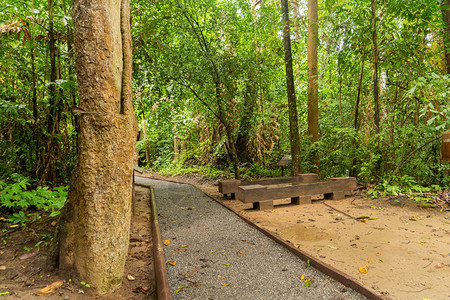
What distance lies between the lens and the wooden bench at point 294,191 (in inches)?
205

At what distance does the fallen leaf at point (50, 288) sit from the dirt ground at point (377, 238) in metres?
2.66

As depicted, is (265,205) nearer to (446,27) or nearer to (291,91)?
(291,91)

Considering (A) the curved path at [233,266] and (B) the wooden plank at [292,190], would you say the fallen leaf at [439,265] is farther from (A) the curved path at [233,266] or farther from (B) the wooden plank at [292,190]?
(B) the wooden plank at [292,190]

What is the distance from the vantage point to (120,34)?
274 cm

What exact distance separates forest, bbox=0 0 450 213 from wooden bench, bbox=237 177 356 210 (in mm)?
798

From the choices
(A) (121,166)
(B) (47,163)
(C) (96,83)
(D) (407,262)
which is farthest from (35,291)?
(D) (407,262)

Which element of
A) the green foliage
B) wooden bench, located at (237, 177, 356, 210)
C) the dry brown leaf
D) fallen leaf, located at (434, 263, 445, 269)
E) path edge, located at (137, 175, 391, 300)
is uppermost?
the green foliage

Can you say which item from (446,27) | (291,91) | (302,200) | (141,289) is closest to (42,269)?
(141,289)

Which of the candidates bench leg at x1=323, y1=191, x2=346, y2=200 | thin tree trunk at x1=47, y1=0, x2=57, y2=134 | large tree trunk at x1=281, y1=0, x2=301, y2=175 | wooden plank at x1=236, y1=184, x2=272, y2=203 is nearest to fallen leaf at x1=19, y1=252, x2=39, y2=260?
thin tree trunk at x1=47, y1=0, x2=57, y2=134

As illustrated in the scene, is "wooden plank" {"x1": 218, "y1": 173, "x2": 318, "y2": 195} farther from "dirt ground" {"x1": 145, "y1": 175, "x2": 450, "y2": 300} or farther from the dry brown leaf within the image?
the dry brown leaf

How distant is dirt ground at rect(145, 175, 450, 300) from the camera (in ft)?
7.79

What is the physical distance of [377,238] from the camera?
11.4ft

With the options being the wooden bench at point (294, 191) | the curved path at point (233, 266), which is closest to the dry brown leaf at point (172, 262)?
the curved path at point (233, 266)

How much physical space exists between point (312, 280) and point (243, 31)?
7.58 metres
